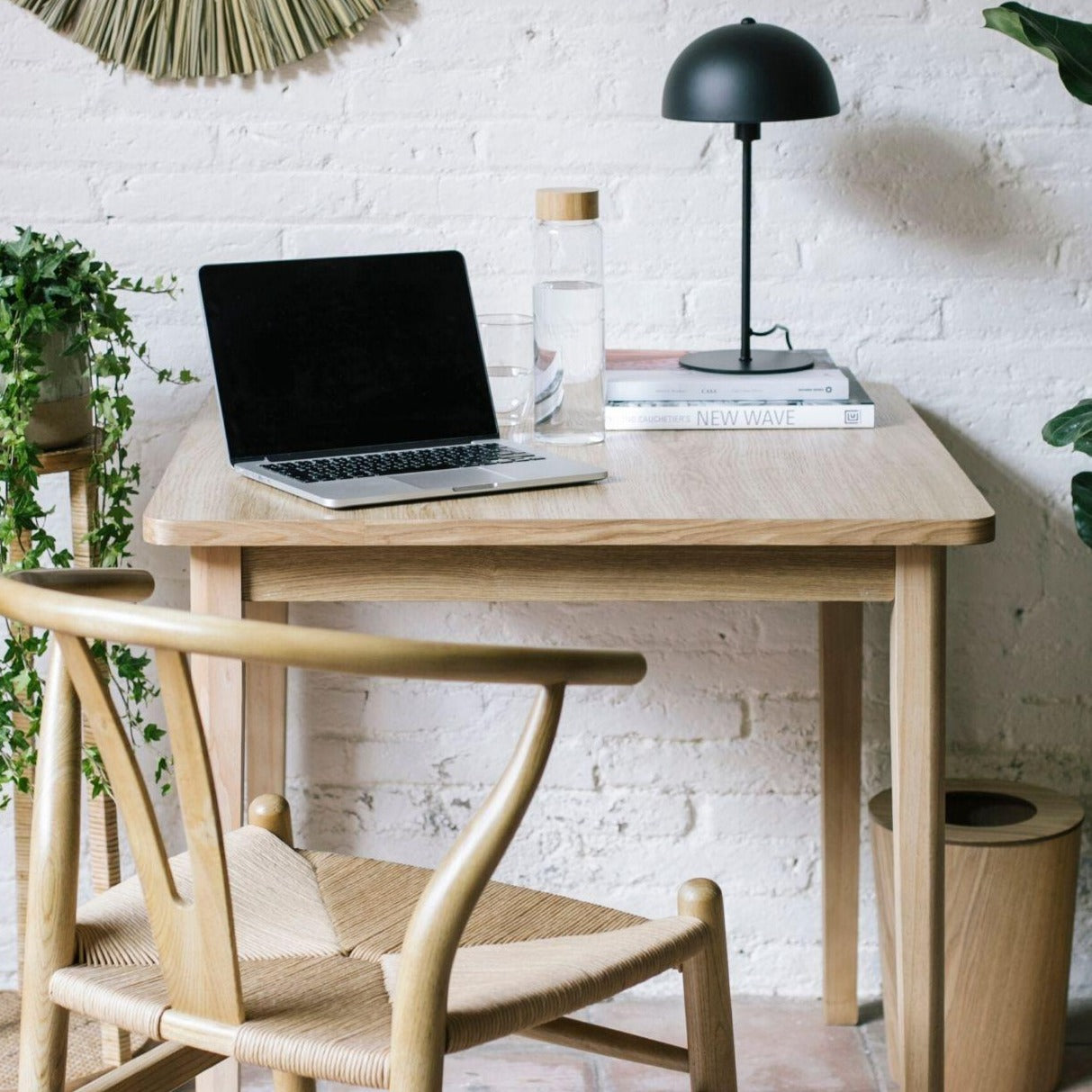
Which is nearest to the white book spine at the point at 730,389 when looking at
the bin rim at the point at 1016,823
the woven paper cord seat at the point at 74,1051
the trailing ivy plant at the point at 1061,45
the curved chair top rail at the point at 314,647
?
the trailing ivy plant at the point at 1061,45

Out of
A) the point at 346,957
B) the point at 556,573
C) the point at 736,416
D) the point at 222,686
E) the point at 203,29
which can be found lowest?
the point at 346,957

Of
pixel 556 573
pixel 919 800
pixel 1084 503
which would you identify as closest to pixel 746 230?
pixel 1084 503

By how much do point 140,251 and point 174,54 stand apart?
24cm

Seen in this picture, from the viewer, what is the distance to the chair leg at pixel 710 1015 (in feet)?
4.27

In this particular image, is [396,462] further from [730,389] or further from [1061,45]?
[1061,45]

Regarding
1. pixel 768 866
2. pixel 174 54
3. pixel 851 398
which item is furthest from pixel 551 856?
pixel 174 54

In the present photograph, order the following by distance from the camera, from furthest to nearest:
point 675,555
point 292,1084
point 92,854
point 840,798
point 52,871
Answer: point 840,798 → point 92,854 → point 292,1084 → point 675,555 → point 52,871

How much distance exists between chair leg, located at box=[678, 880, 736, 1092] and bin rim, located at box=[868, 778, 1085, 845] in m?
0.48

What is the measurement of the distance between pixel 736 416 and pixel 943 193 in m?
0.47

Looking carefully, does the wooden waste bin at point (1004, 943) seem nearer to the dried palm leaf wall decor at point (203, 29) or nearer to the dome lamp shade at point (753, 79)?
the dome lamp shade at point (753, 79)

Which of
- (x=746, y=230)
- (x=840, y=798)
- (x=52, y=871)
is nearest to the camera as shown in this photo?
(x=52, y=871)

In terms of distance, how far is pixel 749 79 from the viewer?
64.9 inches

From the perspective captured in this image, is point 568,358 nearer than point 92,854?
Yes

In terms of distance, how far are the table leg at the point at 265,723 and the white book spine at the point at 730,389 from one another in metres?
0.54
